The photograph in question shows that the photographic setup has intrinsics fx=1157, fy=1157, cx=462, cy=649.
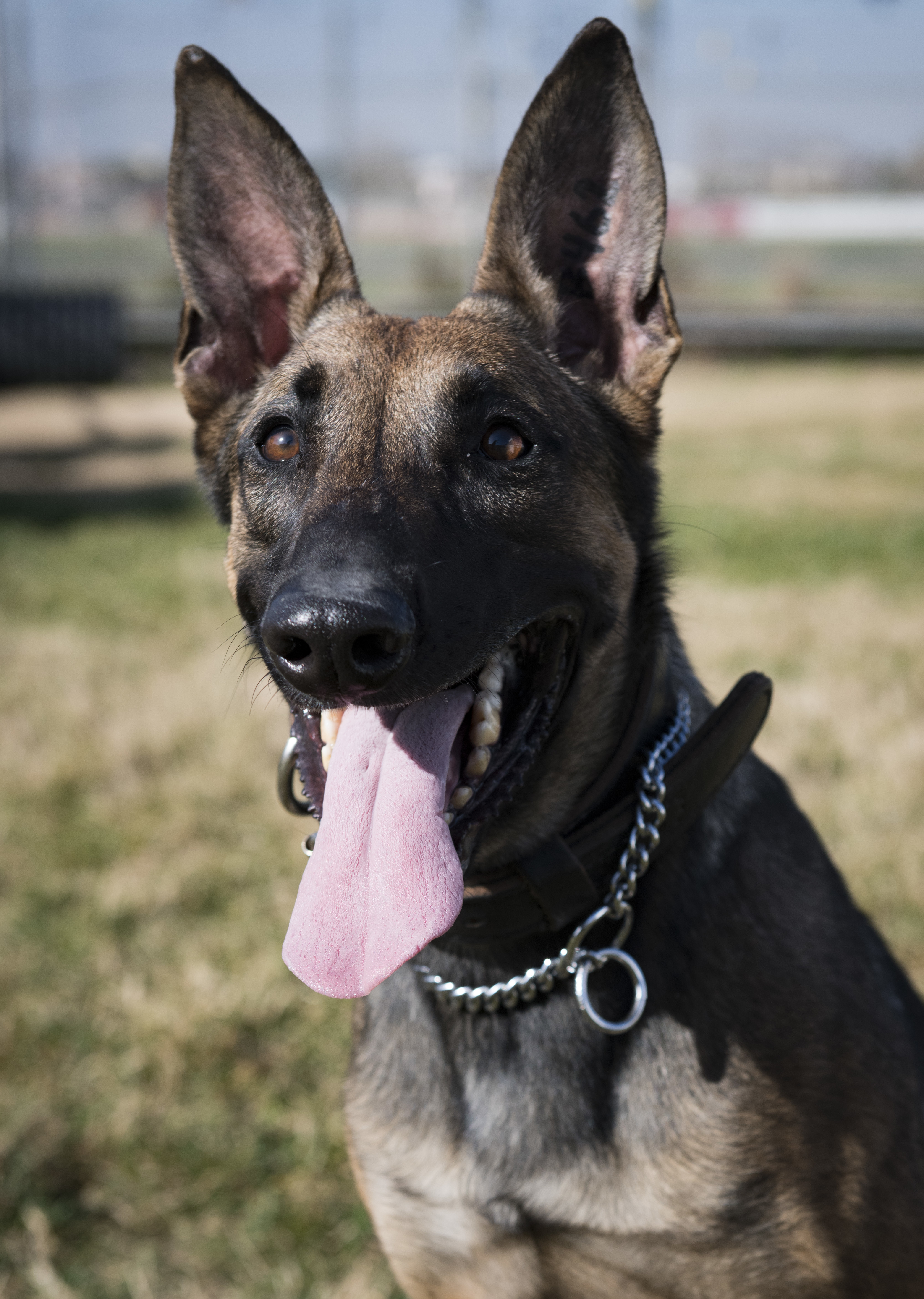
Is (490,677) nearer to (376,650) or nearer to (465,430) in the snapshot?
(376,650)

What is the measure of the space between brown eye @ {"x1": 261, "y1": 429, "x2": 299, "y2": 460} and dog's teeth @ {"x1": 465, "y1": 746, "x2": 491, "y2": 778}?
0.66 metres

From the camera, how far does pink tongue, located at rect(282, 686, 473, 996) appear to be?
72.2 inches

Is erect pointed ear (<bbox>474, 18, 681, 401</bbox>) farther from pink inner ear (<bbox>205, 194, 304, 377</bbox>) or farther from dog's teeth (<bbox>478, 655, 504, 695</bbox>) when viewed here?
dog's teeth (<bbox>478, 655, 504, 695</bbox>)

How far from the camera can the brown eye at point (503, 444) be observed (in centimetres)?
207

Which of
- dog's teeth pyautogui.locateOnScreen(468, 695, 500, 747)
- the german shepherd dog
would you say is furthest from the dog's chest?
dog's teeth pyautogui.locateOnScreen(468, 695, 500, 747)

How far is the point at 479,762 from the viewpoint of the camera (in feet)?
6.34

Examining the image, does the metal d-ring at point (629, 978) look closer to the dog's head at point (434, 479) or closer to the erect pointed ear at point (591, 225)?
the dog's head at point (434, 479)

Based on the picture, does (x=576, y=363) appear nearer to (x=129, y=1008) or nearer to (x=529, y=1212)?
(x=529, y=1212)

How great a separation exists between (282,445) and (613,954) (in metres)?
1.10

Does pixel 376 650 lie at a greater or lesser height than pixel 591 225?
lesser

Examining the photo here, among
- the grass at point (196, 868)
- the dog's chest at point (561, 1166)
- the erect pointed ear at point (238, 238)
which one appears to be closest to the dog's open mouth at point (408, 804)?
the dog's chest at point (561, 1166)

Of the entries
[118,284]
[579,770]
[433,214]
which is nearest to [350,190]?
[433,214]

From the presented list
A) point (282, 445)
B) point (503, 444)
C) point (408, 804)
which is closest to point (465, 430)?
point (503, 444)

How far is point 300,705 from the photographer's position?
196 cm
